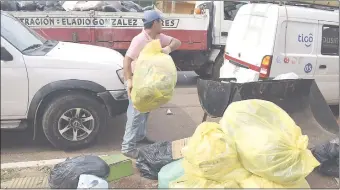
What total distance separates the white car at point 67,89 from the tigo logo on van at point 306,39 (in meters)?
2.55

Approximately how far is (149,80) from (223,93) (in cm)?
98

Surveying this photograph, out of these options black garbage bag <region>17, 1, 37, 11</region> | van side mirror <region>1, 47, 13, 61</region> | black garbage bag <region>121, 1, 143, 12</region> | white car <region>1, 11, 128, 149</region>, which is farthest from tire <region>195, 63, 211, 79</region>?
van side mirror <region>1, 47, 13, 61</region>

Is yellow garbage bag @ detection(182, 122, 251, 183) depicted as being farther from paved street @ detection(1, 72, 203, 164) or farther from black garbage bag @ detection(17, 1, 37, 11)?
black garbage bag @ detection(17, 1, 37, 11)

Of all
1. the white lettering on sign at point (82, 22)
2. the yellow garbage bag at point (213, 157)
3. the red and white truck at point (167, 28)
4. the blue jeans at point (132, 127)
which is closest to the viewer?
the yellow garbage bag at point (213, 157)

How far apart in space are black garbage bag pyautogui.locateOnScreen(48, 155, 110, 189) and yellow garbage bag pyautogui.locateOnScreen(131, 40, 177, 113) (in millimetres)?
744

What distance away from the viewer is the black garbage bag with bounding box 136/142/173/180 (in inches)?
140

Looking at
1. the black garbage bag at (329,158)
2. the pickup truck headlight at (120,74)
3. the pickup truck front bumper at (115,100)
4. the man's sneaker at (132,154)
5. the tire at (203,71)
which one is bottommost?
the tire at (203,71)

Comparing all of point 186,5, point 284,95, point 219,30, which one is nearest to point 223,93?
point 284,95

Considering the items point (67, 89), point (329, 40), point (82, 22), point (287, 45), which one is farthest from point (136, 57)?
point (82, 22)

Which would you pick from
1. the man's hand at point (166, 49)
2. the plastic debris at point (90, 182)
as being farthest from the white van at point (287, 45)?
the plastic debris at point (90, 182)

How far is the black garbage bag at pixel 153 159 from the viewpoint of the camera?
357cm

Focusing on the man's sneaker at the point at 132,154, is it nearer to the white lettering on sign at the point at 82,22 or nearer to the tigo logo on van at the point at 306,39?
the tigo logo on van at the point at 306,39

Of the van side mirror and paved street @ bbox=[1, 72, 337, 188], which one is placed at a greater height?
the van side mirror

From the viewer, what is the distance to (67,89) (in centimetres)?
360
